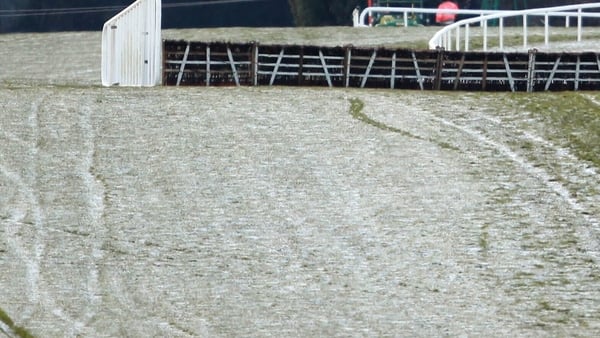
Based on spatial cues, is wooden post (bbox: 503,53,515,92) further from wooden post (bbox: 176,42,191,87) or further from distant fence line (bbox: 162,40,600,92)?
wooden post (bbox: 176,42,191,87)

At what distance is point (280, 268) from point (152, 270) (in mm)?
1212

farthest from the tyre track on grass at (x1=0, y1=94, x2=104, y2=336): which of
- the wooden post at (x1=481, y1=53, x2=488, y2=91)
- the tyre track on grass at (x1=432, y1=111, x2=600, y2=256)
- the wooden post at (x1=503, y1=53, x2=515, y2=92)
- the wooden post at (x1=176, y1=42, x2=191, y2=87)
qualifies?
the wooden post at (x1=503, y1=53, x2=515, y2=92)

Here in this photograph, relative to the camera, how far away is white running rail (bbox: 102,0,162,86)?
31.4 m

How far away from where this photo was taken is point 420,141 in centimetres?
2408

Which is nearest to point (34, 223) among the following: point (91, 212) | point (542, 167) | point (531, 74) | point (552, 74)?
point (91, 212)

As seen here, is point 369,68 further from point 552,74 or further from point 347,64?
point 552,74

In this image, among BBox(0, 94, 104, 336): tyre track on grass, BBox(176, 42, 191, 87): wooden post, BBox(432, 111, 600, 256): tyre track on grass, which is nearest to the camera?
BBox(0, 94, 104, 336): tyre track on grass

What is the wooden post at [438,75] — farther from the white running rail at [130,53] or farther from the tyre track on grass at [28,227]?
the tyre track on grass at [28,227]

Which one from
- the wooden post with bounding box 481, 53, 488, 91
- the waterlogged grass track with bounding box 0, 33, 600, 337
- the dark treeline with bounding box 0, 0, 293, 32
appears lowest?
the dark treeline with bounding box 0, 0, 293, 32

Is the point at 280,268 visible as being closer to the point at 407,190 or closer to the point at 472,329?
the point at 472,329

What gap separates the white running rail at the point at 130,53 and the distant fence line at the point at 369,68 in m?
0.61

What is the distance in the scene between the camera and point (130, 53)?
3155cm

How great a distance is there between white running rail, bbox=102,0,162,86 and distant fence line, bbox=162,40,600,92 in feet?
1.99

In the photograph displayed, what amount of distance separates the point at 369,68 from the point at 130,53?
4302 millimetres
